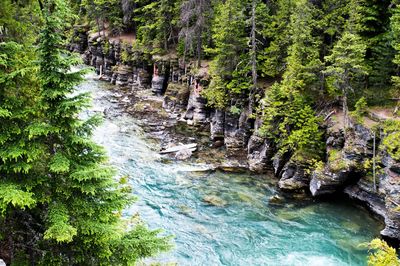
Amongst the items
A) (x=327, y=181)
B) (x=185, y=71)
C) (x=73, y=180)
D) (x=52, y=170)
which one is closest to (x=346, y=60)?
(x=327, y=181)

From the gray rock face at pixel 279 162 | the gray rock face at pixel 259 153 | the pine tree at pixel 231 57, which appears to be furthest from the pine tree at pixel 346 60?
the pine tree at pixel 231 57

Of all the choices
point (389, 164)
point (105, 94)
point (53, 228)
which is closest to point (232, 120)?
point (389, 164)

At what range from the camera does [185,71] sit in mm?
38531

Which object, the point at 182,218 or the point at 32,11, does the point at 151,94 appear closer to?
the point at 182,218

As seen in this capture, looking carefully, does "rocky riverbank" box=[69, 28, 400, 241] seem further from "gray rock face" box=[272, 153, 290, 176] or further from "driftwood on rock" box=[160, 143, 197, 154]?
"driftwood on rock" box=[160, 143, 197, 154]

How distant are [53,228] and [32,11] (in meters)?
7.70

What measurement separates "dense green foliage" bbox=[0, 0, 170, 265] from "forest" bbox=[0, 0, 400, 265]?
3 cm

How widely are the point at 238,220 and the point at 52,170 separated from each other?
12.5 m

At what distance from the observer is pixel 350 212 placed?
19562 mm

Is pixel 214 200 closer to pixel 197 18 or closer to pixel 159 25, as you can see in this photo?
pixel 197 18

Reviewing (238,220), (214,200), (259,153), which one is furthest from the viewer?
(259,153)

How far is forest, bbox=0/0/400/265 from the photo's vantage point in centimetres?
853

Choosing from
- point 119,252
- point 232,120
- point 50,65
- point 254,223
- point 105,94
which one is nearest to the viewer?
point 50,65

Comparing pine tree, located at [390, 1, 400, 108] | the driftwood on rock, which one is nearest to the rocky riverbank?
the driftwood on rock
